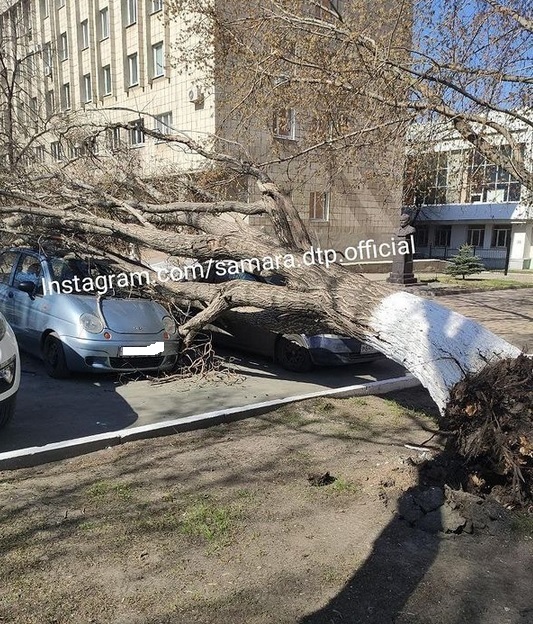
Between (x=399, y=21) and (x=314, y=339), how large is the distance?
530 centimetres

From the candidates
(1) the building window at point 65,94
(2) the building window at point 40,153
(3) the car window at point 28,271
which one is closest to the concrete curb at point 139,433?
(3) the car window at point 28,271

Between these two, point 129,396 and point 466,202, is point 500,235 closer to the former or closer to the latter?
point 466,202

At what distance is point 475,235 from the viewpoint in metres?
38.8

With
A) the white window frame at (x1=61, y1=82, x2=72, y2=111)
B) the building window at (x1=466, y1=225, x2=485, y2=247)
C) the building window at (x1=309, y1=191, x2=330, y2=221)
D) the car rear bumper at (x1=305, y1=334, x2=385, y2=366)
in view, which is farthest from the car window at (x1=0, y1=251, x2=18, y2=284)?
the building window at (x1=466, y1=225, x2=485, y2=247)

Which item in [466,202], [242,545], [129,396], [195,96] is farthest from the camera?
[195,96]

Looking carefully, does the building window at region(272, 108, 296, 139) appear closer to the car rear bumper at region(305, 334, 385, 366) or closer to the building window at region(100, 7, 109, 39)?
the car rear bumper at region(305, 334, 385, 366)

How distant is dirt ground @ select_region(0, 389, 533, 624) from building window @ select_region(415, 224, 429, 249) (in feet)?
130

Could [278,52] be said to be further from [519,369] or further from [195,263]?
[519,369]

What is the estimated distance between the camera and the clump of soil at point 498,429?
3477 mm

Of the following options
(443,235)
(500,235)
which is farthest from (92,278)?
(443,235)

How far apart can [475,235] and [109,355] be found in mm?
37170

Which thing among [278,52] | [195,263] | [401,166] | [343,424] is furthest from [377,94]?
[343,424]

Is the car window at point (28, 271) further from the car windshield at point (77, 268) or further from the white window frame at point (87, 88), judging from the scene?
the white window frame at point (87, 88)

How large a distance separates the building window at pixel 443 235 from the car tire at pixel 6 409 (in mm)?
39810
